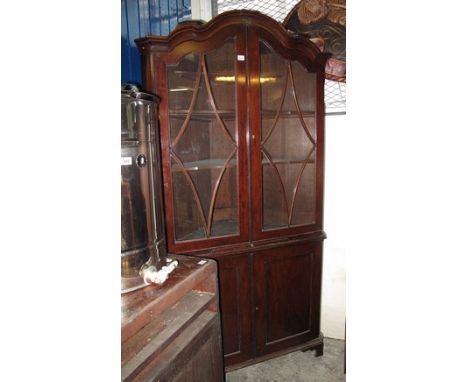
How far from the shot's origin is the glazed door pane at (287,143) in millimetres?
1823

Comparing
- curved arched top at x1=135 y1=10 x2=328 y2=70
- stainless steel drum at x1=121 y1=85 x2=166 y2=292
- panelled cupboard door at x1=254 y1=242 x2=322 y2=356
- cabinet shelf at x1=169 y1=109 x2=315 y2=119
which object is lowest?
panelled cupboard door at x1=254 y1=242 x2=322 y2=356

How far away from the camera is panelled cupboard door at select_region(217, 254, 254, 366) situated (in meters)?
1.78

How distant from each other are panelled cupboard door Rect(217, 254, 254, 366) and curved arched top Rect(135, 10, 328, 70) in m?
1.06

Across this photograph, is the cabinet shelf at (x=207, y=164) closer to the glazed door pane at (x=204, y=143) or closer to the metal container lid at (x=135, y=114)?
the glazed door pane at (x=204, y=143)

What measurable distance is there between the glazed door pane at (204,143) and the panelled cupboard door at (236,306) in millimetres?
170

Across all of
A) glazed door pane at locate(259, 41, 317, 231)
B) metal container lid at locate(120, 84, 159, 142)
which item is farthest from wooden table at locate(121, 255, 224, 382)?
glazed door pane at locate(259, 41, 317, 231)

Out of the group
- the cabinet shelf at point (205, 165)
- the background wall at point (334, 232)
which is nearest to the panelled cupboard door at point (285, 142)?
the cabinet shelf at point (205, 165)

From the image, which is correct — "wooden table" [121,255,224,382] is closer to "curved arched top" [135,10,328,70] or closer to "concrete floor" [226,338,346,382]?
"concrete floor" [226,338,346,382]

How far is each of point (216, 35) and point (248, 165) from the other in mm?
650
